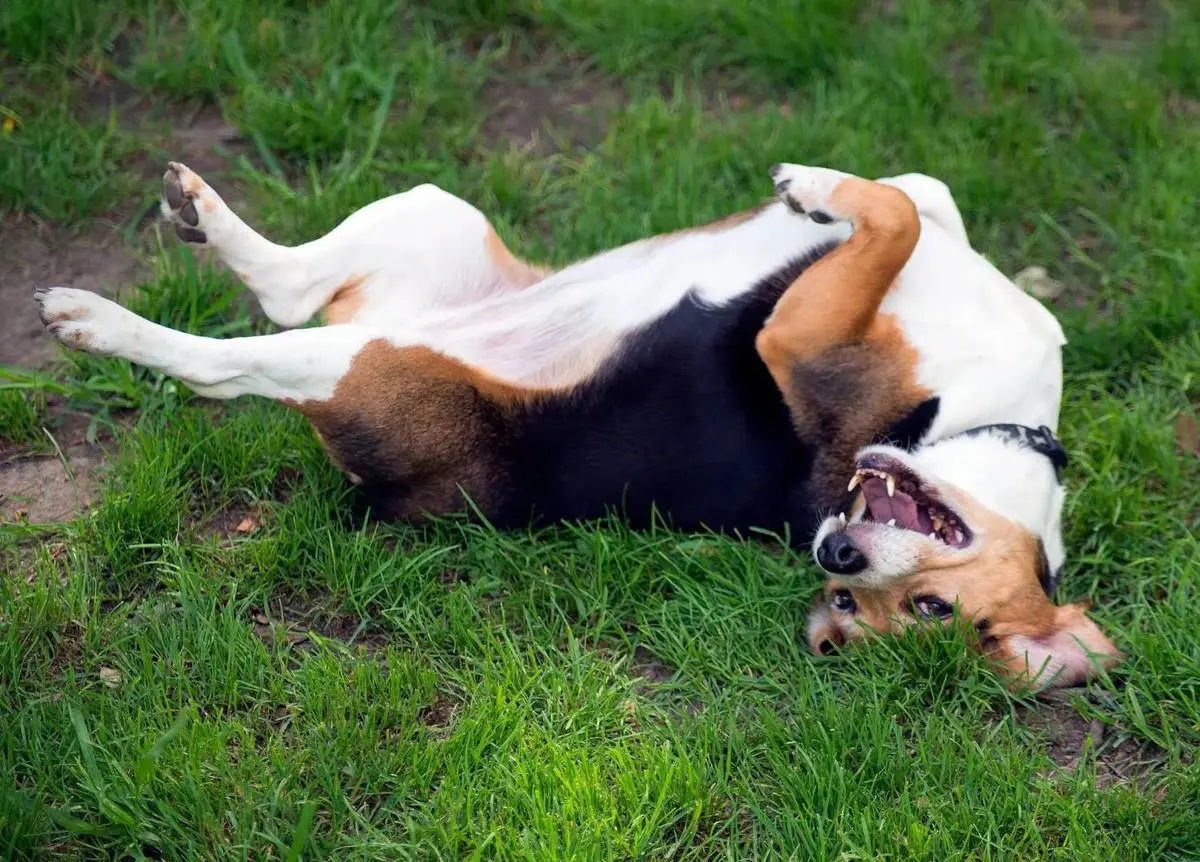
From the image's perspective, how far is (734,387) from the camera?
4184 mm

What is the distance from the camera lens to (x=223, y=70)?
559cm

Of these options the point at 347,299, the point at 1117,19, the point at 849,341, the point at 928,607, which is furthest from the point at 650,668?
the point at 1117,19

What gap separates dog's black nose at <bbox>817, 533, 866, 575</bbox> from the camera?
379cm

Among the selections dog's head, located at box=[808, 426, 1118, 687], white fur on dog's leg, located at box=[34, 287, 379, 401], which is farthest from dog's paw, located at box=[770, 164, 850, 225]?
white fur on dog's leg, located at box=[34, 287, 379, 401]

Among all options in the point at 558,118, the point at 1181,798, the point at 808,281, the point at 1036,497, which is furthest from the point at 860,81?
the point at 1181,798

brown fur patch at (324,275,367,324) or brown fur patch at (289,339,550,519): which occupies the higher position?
brown fur patch at (324,275,367,324)

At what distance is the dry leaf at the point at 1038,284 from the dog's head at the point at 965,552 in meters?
1.32

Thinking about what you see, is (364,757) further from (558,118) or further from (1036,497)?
(558,118)

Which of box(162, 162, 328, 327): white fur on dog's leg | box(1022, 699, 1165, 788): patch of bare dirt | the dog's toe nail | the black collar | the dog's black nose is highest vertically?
the dog's toe nail

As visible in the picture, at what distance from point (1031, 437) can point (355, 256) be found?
2.29m

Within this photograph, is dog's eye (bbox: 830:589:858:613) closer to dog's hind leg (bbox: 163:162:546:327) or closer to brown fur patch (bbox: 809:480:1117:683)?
brown fur patch (bbox: 809:480:1117:683)

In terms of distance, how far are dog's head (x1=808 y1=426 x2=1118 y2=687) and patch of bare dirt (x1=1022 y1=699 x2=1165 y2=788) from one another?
12 centimetres

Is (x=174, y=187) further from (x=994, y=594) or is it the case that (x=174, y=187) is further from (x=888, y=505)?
(x=994, y=594)

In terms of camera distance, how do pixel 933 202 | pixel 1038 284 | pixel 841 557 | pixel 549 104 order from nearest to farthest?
pixel 841 557
pixel 933 202
pixel 1038 284
pixel 549 104
